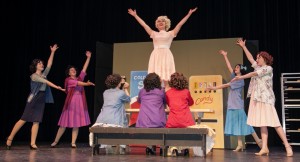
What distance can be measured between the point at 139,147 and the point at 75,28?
4122mm

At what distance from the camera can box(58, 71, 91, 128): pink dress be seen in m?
6.30

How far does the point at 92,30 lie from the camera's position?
337 inches

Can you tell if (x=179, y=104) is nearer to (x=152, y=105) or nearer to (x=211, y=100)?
(x=152, y=105)

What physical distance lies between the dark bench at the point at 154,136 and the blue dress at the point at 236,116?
1704 millimetres

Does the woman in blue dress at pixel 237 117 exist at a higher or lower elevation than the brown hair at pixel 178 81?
lower

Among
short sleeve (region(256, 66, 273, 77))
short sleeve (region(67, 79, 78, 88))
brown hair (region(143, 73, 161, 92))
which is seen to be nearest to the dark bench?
brown hair (region(143, 73, 161, 92))

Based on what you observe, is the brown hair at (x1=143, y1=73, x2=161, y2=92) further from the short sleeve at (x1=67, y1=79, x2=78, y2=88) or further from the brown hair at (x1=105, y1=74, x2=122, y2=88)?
the short sleeve at (x1=67, y1=79, x2=78, y2=88)

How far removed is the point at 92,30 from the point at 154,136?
15.1 feet

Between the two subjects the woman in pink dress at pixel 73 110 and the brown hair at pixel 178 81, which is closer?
the brown hair at pixel 178 81

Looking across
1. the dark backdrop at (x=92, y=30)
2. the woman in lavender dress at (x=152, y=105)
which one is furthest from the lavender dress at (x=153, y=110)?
the dark backdrop at (x=92, y=30)

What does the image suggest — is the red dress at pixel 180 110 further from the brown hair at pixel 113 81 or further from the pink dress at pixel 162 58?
the brown hair at pixel 113 81

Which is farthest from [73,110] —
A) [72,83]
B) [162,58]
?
[162,58]

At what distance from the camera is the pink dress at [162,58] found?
16.9 ft

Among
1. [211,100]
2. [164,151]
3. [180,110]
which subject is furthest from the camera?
[211,100]
